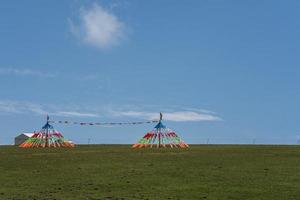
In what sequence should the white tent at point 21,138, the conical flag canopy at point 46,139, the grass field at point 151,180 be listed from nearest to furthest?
the grass field at point 151,180 → the conical flag canopy at point 46,139 → the white tent at point 21,138

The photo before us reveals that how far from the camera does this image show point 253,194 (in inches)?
1027

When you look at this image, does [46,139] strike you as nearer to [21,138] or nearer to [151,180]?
[21,138]

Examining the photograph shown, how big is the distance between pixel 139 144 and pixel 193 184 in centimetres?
5637

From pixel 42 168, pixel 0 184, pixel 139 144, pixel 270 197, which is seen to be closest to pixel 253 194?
pixel 270 197

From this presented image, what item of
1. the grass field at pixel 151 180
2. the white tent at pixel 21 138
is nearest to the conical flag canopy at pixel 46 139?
the white tent at pixel 21 138

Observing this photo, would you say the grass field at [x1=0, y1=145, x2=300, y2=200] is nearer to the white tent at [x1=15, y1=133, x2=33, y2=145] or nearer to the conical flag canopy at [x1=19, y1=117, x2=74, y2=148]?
the conical flag canopy at [x1=19, y1=117, x2=74, y2=148]

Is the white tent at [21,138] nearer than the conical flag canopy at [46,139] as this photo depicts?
No

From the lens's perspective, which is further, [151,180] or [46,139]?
[46,139]

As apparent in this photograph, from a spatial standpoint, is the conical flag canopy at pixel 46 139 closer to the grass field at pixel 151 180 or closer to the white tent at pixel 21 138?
the white tent at pixel 21 138

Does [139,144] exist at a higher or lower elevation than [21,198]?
higher

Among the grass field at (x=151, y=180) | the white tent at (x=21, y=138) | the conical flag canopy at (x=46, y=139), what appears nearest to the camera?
the grass field at (x=151, y=180)

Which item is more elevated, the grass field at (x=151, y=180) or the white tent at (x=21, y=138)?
the white tent at (x=21, y=138)

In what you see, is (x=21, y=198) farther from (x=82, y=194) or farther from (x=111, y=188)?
(x=111, y=188)

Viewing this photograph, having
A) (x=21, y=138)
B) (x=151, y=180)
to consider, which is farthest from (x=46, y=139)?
(x=151, y=180)
